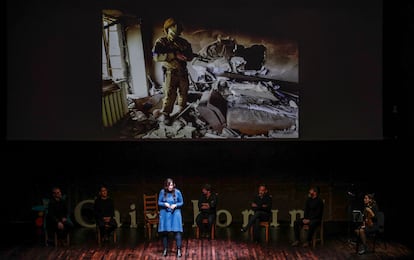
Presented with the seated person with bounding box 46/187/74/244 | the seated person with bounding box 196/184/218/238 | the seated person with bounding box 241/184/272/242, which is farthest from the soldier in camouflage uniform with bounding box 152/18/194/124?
the seated person with bounding box 46/187/74/244

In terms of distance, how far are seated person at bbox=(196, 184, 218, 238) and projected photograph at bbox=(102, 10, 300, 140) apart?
924 mm

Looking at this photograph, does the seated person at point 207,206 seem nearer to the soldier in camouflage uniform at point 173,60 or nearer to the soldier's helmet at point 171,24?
the soldier in camouflage uniform at point 173,60

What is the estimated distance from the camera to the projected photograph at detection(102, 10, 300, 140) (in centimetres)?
1022

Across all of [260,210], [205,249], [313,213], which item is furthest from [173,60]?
[313,213]

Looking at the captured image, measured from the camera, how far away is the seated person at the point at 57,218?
9.69 metres

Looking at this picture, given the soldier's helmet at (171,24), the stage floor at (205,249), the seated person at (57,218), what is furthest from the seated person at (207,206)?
the soldier's helmet at (171,24)

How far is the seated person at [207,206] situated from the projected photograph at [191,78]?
92 cm

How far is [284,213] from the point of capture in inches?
444

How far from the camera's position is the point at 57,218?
9719mm

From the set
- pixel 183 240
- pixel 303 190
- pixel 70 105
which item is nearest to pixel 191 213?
pixel 183 240

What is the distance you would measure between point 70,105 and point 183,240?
9.42 ft

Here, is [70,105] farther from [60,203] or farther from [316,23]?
[316,23]

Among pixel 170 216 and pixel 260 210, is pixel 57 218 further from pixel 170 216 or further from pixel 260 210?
pixel 260 210

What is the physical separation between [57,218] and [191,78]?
3.06m
